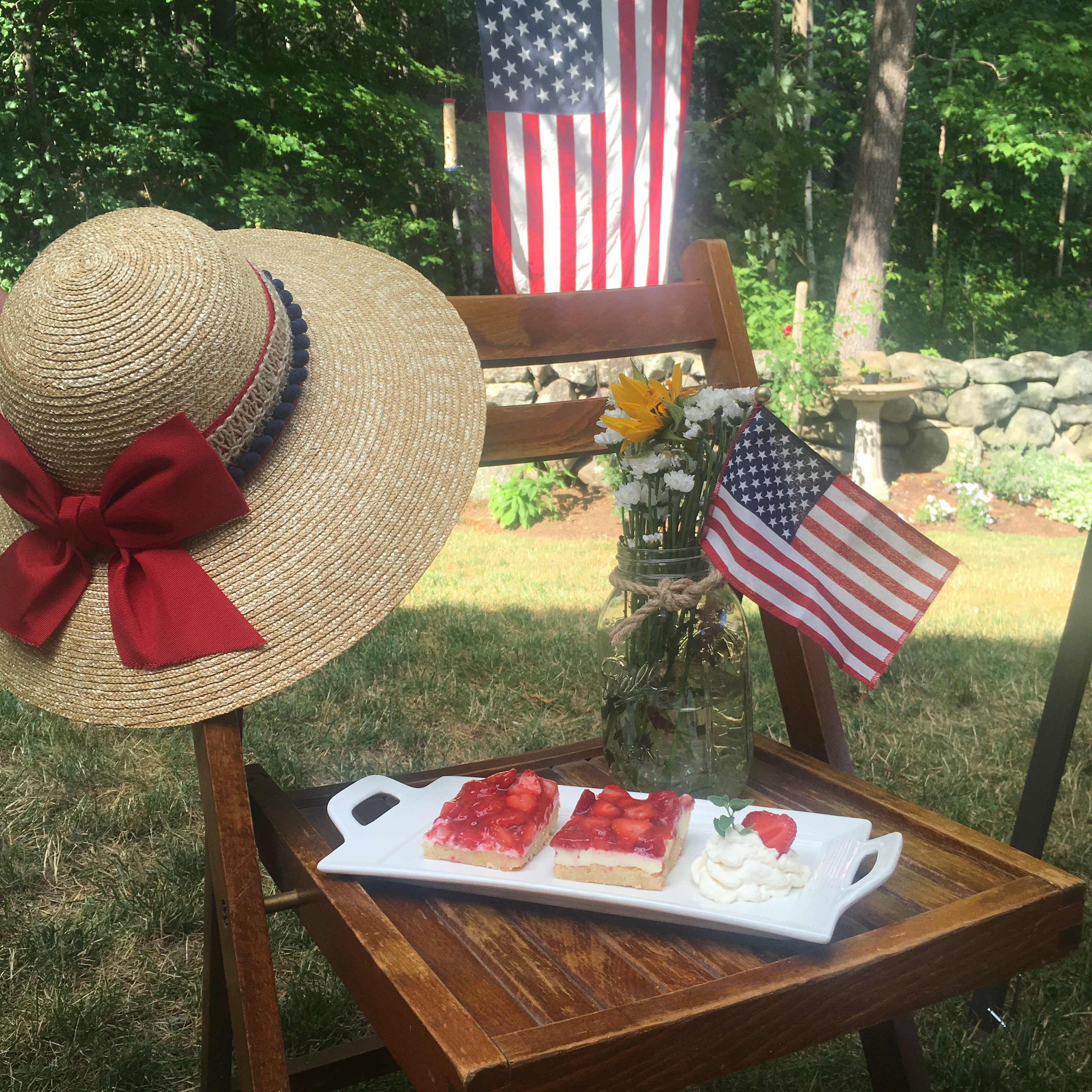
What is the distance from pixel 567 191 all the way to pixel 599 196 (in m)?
0.12

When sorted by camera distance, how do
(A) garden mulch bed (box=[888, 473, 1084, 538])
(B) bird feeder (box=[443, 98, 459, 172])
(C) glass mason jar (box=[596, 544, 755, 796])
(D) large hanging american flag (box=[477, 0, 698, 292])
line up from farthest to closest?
(B) bird feeder (box=[443, 98, 459, 172])
(A) garden mulch bed (box=[888, 473, 1084, 538])
(D) large hanging american flag (box=[477, 0, 698, 292])
(C) glass mason jar (box=[596, 544, 755, 796])

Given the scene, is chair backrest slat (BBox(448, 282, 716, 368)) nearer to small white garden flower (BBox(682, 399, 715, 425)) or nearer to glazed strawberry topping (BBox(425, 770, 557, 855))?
small white garden flower (BBox(682, 399, 715, 425))

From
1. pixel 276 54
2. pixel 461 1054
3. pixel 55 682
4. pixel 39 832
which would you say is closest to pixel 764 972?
pixel 461 1054

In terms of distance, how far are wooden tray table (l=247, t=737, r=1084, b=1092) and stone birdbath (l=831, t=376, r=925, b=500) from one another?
6.38 metres

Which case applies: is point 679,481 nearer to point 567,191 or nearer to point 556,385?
point 567,191

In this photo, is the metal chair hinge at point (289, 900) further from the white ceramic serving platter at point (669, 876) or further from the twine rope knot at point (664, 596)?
the twine rope knot at point (664, 596)

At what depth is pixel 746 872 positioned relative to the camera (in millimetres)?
1053

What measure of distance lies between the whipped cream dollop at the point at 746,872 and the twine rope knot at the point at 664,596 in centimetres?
33

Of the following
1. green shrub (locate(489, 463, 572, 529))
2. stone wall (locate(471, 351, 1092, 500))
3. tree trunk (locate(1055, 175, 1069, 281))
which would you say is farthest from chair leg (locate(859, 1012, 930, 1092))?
tree trunk (locate(1055, 175, 1069, 281))

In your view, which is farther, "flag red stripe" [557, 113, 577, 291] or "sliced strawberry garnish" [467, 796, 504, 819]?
"flag red stripe" [557, 113, 577, 291]

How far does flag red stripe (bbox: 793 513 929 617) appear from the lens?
147cm

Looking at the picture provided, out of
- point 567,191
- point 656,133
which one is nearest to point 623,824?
point 567,191

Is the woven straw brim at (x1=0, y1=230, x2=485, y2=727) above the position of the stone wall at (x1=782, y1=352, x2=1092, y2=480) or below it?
→ above

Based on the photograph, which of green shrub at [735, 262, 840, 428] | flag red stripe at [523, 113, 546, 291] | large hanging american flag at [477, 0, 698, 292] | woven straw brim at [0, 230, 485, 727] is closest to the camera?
woven straw brim at [0, 230, 485, 727]
